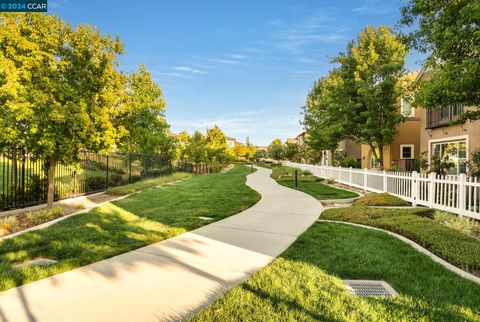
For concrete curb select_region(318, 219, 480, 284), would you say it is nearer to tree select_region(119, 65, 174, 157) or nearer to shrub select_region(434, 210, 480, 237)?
shrub select_region(434, 210, 480, 237)

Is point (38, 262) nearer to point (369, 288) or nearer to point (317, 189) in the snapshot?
point (369, 288)

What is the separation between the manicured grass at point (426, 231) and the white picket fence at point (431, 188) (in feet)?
2.37

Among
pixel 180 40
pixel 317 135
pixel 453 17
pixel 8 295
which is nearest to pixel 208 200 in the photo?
pixel 8 295

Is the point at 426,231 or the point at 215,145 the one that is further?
the point at 215,145

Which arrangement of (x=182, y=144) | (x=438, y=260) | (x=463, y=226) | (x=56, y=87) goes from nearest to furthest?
1. (x=438, y=260)
2. (x=463, y=226)
3. (x=56, y=87)
4. (x=182, y=144)

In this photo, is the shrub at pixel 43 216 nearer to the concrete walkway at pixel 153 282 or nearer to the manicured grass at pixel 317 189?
the concrete walkway at pixel 153 282

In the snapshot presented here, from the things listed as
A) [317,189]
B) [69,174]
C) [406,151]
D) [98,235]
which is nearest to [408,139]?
[406,151]

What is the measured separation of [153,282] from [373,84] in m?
17.5

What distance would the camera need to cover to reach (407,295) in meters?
3.40

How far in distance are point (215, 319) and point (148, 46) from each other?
1944cm

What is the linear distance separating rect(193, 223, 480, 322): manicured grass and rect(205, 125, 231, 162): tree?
117 ft

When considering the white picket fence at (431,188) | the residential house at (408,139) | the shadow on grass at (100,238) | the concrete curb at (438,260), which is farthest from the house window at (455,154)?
the shadow on grass at (100,238)

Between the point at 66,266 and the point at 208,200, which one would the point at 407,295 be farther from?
the point at 208,200

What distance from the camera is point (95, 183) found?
14.0 meters
